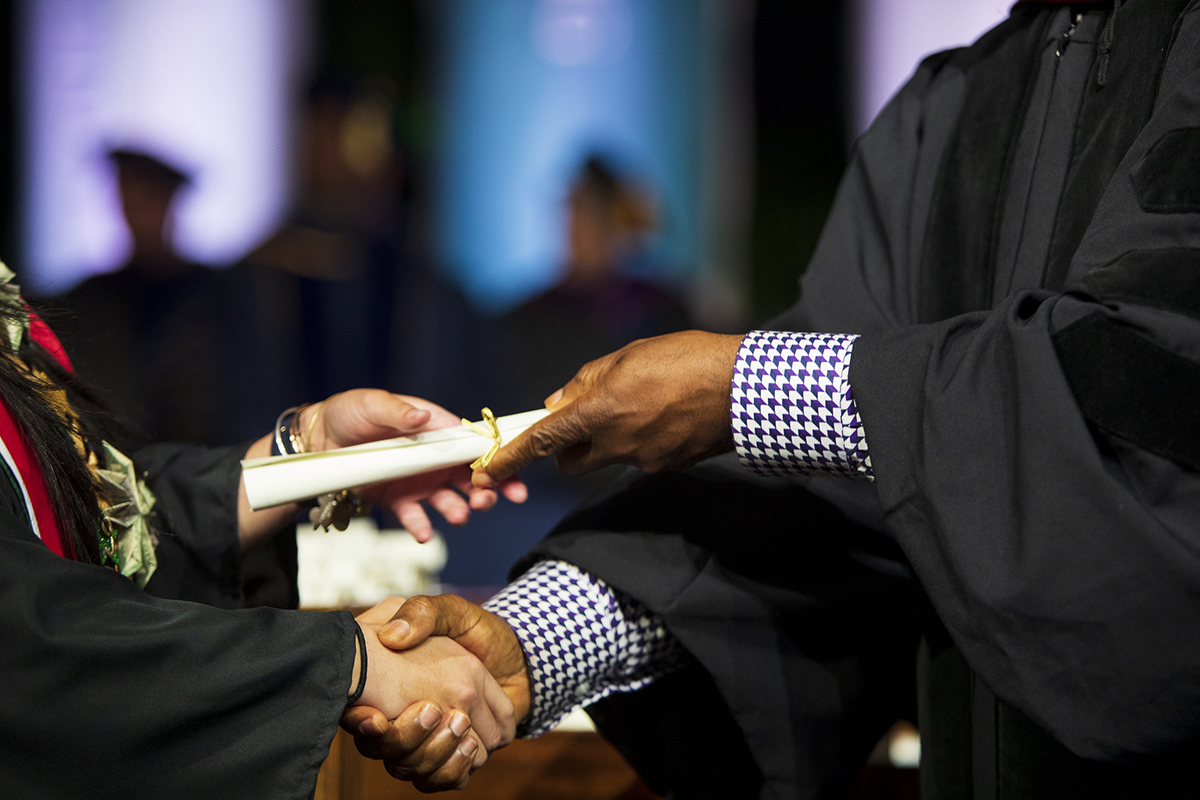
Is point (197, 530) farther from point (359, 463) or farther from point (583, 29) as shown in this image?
point (583, 29)

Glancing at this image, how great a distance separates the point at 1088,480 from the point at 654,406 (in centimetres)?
42

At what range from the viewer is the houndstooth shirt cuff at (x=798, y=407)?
3.23ft

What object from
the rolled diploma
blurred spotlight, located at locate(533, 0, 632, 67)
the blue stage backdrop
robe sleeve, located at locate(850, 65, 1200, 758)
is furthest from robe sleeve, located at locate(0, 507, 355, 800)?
blurred spotlight, located at locate(533, 0, 632, 67)

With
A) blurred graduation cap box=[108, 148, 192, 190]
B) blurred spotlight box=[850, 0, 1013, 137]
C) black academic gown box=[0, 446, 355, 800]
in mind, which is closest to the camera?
black academic gown box=[0, 446, 355, 800]

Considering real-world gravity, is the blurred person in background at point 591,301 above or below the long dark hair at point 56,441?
below

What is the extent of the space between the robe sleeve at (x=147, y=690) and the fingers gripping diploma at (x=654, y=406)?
1.17 ft

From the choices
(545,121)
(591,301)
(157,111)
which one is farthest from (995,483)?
(157,111)

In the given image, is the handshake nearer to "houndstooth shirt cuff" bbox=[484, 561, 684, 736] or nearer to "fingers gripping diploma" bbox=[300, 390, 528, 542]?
"houndstooth shirt cuff" bbox=[484, 561, 684, 736]

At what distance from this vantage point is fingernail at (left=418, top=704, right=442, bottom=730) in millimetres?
1014

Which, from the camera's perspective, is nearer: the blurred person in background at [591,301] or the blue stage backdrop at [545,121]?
the blurred person in background at [591,301]

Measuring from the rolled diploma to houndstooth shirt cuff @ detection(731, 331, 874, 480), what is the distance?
25 centimetres

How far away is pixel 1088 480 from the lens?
0.78 m

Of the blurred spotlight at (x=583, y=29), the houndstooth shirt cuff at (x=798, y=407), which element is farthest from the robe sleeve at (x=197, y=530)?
the blurred spotlight at (x=583, y=29)

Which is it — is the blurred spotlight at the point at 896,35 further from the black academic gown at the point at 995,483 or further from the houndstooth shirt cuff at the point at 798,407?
the houndstooth shirt cuff at the point at 798,407
